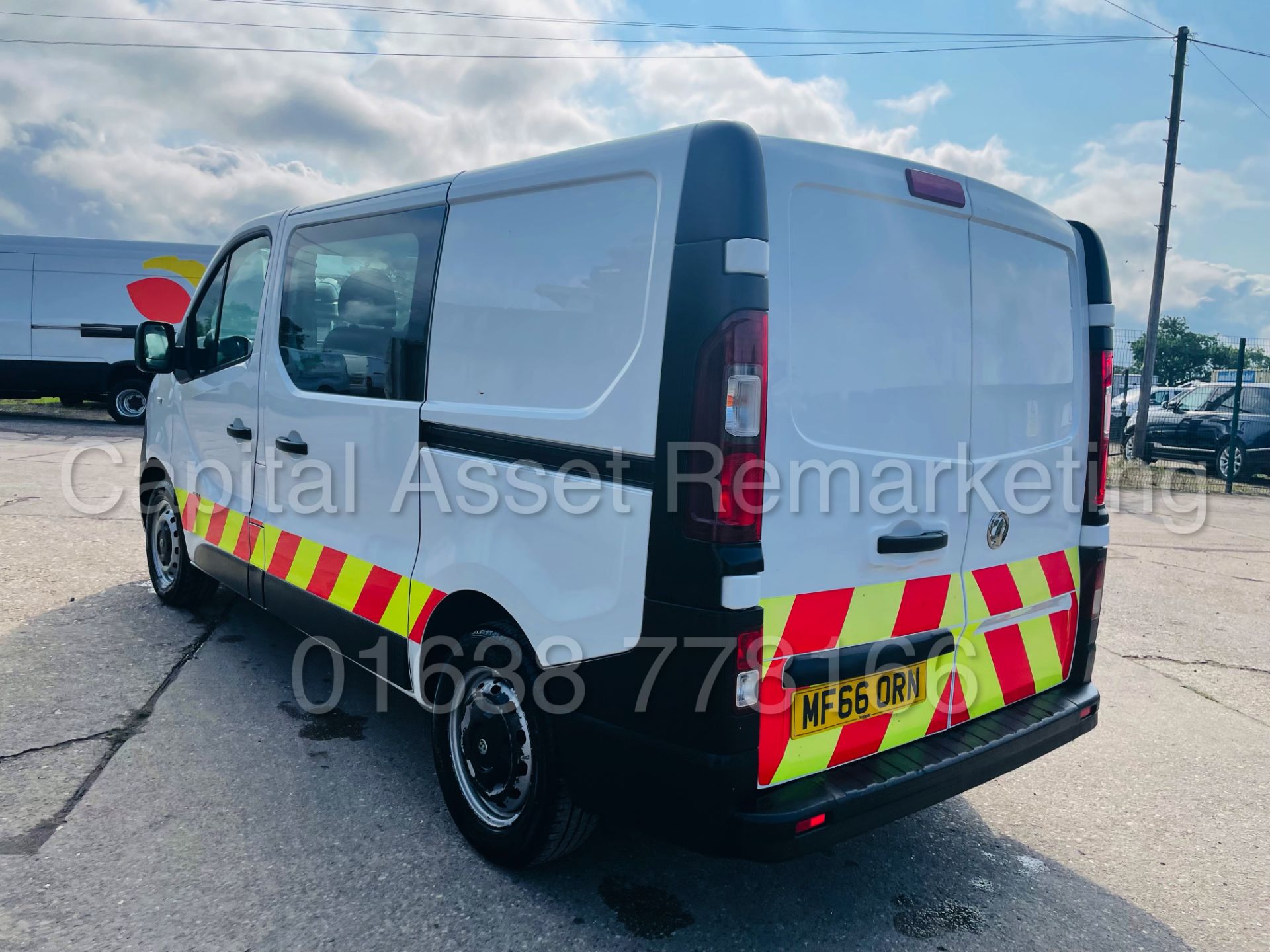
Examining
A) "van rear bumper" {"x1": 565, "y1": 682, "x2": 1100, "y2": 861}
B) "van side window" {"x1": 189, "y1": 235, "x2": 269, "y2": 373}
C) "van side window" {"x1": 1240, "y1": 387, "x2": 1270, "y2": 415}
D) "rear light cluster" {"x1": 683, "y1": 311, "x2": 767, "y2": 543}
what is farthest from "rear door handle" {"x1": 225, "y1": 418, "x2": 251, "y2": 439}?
"van side window" {"x1": 1240, "y1": 387, "x2": 1270, "y2": 415}

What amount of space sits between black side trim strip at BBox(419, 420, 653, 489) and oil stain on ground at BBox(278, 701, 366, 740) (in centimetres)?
136

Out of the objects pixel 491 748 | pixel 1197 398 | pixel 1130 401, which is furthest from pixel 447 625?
pixel 1130 401

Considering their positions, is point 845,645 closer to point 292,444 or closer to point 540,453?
point 540,453

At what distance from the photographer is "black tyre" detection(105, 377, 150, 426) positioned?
1463 centimetres

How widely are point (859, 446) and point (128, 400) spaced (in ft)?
50.0

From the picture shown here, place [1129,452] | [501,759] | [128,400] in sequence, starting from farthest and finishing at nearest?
[1129,452], [128,400], [501,759]

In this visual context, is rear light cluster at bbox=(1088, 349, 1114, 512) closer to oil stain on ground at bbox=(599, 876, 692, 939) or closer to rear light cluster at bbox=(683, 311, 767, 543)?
rear light cluster at bbox=(683, 311, 767, 543)

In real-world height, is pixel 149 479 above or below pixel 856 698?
above

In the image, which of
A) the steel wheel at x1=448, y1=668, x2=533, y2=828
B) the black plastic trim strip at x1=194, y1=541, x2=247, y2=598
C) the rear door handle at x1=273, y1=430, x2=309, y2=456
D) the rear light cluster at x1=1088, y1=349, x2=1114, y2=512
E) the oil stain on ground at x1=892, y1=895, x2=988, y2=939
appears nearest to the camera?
the oil stain on ground at x1=892, y1=895, x2=988, y2=939

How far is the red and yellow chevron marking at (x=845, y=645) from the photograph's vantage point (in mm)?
2197

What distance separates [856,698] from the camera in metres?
2.38

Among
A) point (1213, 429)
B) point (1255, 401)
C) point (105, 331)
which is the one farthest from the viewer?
point (1213, 429)

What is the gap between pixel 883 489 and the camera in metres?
2.40

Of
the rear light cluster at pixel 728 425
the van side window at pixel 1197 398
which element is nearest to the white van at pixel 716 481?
the rear light cluster at pixel 728 425
